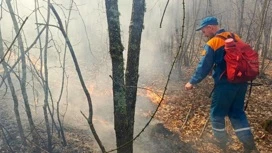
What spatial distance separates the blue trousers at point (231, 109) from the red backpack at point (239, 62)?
204 millimetres

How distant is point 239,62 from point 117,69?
2.19m

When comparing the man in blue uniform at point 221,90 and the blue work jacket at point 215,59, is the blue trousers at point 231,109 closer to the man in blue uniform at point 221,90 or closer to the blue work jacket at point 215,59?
the man in blue uniform at point 221,90

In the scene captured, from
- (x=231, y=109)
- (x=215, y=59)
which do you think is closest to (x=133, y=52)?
(x=215, y=59)

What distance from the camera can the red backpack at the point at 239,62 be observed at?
13.0 feet

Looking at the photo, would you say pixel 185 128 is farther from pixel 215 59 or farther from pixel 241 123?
pixel 215 59

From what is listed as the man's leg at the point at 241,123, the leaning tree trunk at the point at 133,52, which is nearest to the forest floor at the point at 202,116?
the man's leg at the point at 241,123

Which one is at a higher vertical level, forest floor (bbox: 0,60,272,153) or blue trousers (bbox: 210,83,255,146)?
blue trousers (bbox: 210,83,255,146)

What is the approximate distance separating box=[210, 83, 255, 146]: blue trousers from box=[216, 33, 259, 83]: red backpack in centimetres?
20

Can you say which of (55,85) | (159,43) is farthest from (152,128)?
(159,43)

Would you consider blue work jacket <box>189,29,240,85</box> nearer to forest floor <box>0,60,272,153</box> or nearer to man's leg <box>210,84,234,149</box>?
man's leg <box>210,84,234,149</box>

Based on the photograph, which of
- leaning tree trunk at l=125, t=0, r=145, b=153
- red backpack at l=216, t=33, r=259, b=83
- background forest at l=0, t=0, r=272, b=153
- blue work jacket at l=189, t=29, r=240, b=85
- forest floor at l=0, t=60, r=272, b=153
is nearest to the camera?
background forest at l=0, t=0, r=272, b=153

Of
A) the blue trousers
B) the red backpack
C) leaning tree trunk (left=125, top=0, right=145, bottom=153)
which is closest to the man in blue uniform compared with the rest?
the blue trousers

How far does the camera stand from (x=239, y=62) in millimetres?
3936

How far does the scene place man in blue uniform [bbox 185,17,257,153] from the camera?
13.6ft
